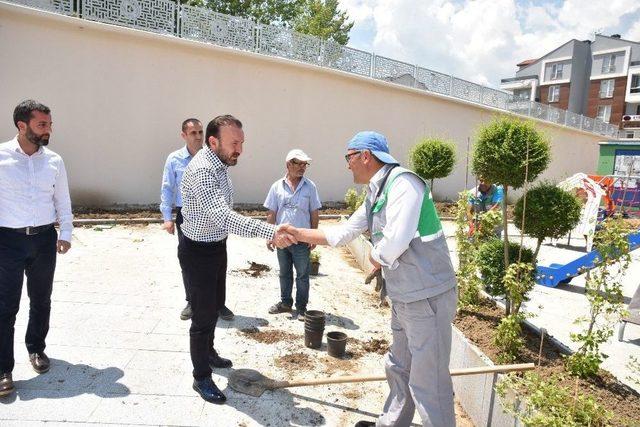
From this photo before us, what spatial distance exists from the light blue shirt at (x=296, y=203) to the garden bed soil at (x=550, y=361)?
2.02m

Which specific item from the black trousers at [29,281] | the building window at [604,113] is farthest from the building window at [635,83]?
the black trousers at [29,281]

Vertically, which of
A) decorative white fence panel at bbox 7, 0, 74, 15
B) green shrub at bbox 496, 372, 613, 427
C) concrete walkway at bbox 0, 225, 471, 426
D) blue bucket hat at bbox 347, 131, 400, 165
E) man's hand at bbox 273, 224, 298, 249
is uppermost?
decorative white fence panel at bbox 7, 0, 74, 15

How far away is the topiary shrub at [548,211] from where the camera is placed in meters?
4.52

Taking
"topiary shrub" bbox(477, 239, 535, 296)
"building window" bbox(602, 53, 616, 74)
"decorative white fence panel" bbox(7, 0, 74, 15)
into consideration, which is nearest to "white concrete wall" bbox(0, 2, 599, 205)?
"decorative white fence panel" bbox(7, 0, 74, 15)

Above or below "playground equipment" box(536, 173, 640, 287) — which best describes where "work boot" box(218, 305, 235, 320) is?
below

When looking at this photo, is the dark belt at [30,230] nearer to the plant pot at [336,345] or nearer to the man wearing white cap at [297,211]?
the man wearing white cap at [297,211]

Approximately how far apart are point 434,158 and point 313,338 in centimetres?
798

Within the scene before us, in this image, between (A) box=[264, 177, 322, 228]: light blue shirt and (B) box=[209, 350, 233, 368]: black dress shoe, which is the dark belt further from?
(A) box=[264, 177, 322, 228]: light blue shirt

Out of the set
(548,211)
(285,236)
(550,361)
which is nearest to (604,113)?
(548,211)

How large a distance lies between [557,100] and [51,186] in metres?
50.6

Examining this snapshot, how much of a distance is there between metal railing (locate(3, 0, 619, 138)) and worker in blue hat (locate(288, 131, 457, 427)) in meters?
9.95

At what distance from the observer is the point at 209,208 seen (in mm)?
3066

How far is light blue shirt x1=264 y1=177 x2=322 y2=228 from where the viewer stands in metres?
A: 5.03

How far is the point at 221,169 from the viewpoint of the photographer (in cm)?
320
